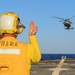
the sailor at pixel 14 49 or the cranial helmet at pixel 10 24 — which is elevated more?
the cranial helmet at pixel 10 24

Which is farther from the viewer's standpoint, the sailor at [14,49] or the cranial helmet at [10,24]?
the cranial helmet at [10,24]

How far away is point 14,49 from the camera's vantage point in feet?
18.5

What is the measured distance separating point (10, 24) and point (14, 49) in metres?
0.43

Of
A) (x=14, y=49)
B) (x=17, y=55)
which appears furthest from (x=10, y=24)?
(x=17, y=55)

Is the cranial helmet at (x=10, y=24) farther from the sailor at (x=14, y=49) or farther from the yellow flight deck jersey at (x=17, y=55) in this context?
Result: the yellow flight deck jersey at (x=17, y=55)

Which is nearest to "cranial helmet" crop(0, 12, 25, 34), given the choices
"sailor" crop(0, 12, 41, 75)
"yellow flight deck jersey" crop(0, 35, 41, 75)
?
"sailor" crop(0, 12, 41, 75)

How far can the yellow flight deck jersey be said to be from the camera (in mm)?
5492

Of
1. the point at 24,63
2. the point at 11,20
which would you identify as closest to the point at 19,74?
the point at 24,63

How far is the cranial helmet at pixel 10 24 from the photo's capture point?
560cm

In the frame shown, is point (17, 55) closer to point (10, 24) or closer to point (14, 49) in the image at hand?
point (14, 49)

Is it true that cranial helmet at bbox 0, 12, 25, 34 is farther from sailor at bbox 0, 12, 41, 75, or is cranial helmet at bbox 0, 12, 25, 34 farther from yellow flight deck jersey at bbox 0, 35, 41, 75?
yellow flight deck jersey at bbox 0, 35, 41, 75

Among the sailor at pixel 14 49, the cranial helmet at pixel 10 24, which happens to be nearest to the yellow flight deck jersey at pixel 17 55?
the sailor at pixel 14 49

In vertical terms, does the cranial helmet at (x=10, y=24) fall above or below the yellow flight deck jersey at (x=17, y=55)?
above

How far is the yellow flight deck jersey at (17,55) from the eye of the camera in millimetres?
5492
